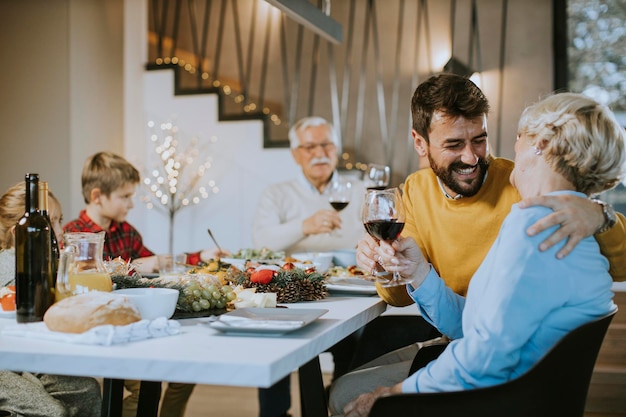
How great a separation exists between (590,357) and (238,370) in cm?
65

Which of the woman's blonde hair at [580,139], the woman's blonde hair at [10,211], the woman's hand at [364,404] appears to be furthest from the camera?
the woman's blonde hair at [10,211]

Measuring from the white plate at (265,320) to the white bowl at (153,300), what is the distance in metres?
0.12

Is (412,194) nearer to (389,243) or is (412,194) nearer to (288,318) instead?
(389,243)

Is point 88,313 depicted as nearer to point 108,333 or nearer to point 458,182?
point 108,333

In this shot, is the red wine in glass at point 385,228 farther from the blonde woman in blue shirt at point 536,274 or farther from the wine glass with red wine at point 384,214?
the blonde woman in blue shirt at point 536,274

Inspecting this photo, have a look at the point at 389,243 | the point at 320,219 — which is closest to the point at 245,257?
the point at 320,219

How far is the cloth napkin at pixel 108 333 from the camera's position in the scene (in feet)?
4.35

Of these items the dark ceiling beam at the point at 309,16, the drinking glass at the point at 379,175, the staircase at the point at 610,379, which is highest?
the dark ceiling beam at the point at 309,16

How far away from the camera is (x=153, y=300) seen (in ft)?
5.04

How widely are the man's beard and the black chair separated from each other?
864mm

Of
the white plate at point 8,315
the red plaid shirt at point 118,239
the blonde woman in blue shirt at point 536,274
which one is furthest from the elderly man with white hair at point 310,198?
the blonde woman in blue shirt at point 536,274

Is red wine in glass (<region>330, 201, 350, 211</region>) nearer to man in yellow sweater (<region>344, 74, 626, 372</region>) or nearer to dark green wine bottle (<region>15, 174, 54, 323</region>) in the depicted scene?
man in yellow sweater (<region>344, 74, 626, 372</region>)

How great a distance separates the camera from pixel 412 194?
2.34 meters

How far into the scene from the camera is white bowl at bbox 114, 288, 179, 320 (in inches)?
59.6
